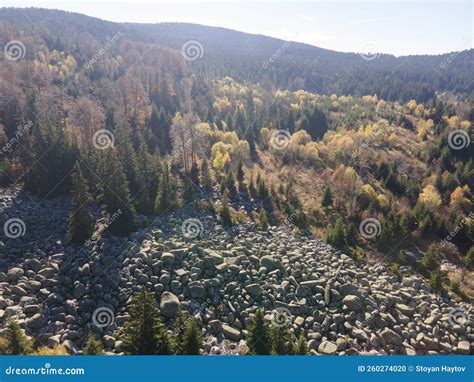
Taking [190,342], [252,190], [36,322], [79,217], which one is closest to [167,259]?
[79,217]

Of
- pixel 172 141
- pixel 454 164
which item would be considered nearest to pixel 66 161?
pixel 172 141

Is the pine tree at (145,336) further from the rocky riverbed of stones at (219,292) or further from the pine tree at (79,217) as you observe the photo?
the pine tree at (79,217)

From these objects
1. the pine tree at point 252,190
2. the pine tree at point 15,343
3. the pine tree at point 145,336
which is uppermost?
the pine tree at point 252,190

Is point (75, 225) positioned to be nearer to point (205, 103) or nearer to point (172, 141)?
point (172, 141)

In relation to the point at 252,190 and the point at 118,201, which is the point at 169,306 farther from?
the point at 252,190

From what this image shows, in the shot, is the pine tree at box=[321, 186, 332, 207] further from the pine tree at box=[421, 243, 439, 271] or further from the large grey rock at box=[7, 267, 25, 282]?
the large grey rock at box=[7, 267, 25, 282]

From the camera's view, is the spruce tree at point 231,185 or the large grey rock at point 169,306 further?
the spruce tree at point 231,185

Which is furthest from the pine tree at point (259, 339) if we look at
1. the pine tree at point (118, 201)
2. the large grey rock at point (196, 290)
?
the pine tree at point (118, 201)
